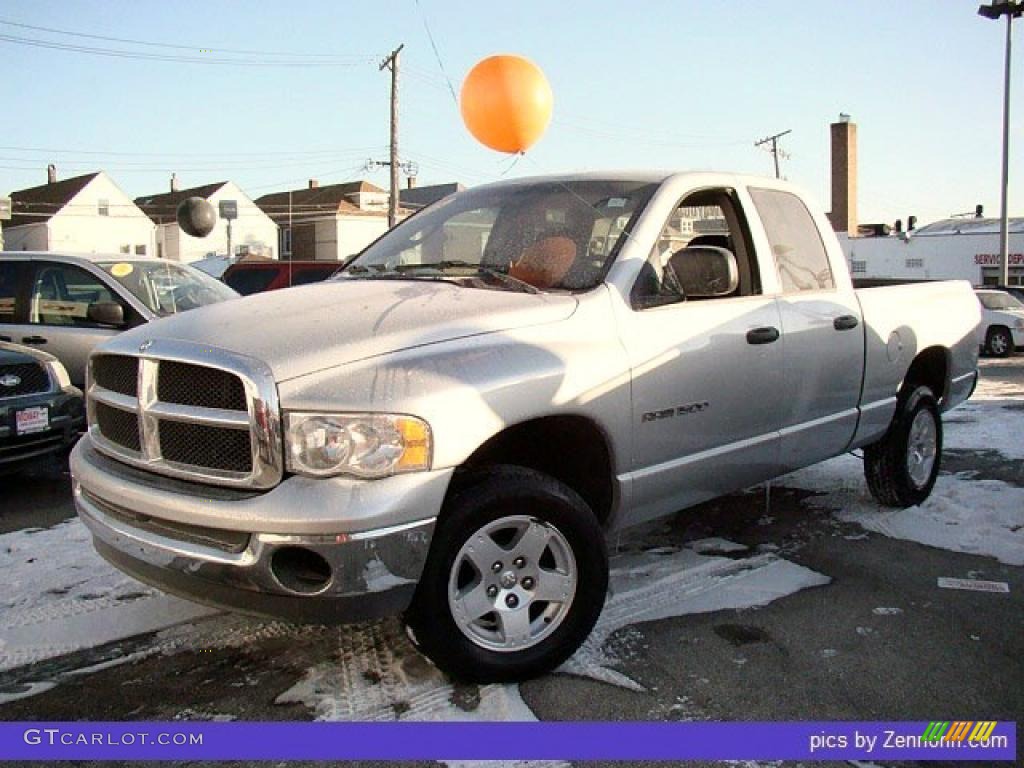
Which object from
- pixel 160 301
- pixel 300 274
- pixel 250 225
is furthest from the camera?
pixel 250 225

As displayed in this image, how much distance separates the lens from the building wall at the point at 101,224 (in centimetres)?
5272

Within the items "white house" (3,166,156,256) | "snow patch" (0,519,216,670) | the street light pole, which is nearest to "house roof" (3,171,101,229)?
"white house" (3,166,156,256)

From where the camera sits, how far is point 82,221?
176ft

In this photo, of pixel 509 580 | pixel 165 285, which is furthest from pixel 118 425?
pixel 165 285

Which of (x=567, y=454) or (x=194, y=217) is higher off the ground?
(x=194, y=217)

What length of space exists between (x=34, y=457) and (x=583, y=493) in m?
4.19

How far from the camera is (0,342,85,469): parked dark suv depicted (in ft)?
19.0

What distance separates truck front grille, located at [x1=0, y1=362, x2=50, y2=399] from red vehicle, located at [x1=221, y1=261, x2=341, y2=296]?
23.3 ft

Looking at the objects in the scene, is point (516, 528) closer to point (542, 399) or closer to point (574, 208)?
point (542, 399)

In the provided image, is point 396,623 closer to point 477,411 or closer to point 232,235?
point 477,411

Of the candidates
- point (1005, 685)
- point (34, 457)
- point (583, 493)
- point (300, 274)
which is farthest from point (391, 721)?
point (300, 274)

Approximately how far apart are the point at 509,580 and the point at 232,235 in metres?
58.5

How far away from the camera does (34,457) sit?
19.5 ft

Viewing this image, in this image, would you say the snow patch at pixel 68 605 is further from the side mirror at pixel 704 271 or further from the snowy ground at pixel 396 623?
the side mirror at pixel 704 271
